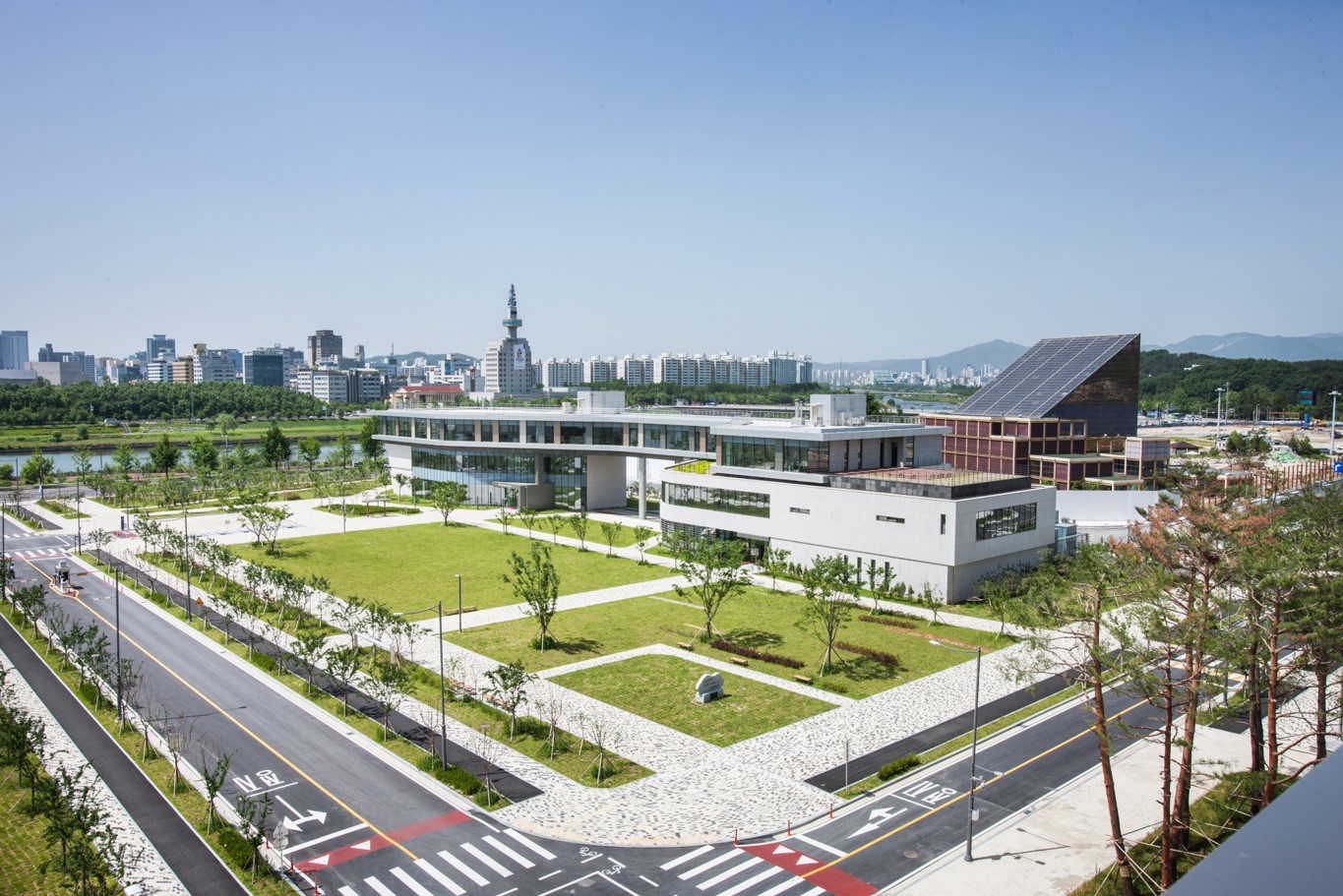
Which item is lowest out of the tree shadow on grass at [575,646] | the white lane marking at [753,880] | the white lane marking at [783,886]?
the white lane marking at [753,880]

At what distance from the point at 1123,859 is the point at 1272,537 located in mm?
9011

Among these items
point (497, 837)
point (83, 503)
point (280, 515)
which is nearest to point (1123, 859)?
point (497, 837)

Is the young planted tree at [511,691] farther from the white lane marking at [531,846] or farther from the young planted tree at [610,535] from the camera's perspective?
the young planted tree at [610,535]

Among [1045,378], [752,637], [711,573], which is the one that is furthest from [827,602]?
[1045,378]

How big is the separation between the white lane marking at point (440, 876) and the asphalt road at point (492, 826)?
0.11 ft

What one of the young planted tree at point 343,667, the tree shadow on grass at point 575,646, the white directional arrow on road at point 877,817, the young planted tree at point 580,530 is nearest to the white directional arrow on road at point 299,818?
the young planted tree at point 343,667

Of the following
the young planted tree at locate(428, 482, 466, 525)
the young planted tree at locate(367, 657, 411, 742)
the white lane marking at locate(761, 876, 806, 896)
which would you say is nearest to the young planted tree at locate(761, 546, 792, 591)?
the young planted tree at locate(367, 657, 411, 742)

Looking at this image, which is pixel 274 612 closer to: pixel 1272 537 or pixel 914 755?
pixel 914 755

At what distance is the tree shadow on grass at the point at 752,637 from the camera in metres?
35.6

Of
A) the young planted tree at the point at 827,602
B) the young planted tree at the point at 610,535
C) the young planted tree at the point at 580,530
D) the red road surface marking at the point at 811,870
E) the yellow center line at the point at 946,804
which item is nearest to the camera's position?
the red road surface marking at the point at 811,870

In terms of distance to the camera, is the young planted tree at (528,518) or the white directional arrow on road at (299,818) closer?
the white directional arrow on road at (299,818)

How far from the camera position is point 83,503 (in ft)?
244

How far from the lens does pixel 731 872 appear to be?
62.6 ft

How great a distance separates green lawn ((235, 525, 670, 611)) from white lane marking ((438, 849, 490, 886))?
22.2m
